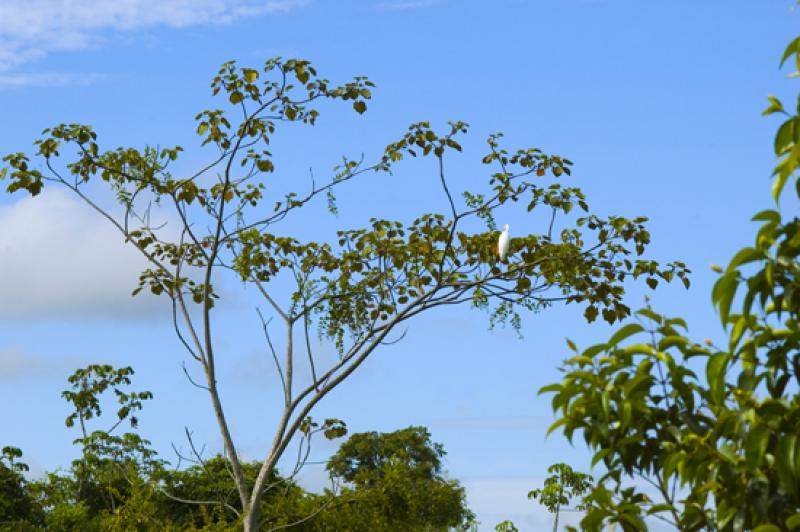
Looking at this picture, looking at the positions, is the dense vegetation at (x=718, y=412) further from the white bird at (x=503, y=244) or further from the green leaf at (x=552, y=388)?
the white bird at (x=503, y=244)

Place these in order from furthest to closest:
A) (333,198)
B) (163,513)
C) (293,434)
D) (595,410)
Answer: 1. (163,513)
2. (333,198)
3. (293,434)
4. (595,410)

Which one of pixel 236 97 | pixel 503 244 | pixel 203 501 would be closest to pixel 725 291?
pixel 503 244

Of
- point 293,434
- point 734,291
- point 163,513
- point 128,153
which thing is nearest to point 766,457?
point 734,291

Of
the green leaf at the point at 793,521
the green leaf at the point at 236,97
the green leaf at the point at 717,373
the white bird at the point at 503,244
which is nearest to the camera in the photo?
the green leaf at the point at 793,521

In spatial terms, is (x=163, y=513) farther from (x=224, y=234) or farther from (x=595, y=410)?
(x=595, y=410)

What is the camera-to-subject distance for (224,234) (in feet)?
38.6

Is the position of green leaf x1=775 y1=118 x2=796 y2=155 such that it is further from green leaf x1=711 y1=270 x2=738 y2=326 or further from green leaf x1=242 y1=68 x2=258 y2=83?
green leaf x1=242 y1=68 x2=258 y2=83

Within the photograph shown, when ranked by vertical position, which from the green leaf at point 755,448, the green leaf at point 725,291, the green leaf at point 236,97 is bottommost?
the green leaf at point 755,448

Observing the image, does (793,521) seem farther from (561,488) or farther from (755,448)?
(561,488)

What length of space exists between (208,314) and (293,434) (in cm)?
157

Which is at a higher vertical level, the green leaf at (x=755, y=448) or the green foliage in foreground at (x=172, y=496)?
the green foliage in foreground at (x=172, y=496)

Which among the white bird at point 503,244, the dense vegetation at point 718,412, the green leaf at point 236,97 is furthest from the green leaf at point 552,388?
the green leaf at point 236,97

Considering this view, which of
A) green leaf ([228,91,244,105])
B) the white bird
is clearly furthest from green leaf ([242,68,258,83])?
the white bird

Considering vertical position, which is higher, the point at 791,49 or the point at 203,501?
the point at 203,501
